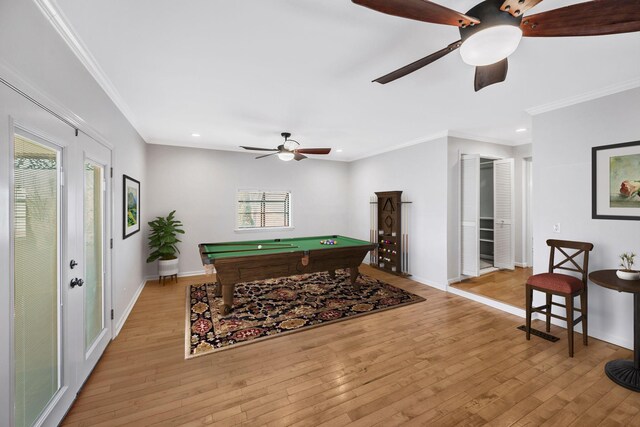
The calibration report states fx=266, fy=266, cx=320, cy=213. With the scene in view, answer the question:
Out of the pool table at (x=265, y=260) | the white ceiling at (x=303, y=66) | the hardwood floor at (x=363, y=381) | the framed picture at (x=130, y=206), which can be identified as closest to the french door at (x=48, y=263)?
the hardwood floor at (x=363, y=381)

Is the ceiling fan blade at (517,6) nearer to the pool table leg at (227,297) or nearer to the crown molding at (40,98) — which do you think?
the crown molding at (40,98)

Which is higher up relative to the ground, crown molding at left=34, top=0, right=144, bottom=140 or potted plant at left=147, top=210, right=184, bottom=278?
crown molding at left=34, top=0, right=144, bottom=140

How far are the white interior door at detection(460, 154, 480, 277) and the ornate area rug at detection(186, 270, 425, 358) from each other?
3.93 feet

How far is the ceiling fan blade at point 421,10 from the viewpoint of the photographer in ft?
3.84

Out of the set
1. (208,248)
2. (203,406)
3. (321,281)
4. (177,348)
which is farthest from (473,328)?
(208,248)

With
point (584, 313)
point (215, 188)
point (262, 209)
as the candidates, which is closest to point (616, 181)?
point (584, 313)

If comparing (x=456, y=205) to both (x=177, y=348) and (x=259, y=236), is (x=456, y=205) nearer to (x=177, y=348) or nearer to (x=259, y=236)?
(x=259, y=236)

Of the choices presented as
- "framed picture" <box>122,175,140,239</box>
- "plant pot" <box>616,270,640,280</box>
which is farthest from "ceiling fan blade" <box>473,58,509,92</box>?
"framed picture" <box>122,175,140,239</box>

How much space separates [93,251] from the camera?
244 centimetres

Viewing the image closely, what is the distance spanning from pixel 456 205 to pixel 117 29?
15.7ft

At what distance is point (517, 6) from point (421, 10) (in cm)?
44

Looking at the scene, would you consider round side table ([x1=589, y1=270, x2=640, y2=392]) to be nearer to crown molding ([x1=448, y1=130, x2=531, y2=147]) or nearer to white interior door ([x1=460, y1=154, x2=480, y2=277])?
white interior door ([x1=460, y1=154, x2=480, y2=277])

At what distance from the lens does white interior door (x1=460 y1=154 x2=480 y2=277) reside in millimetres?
4395

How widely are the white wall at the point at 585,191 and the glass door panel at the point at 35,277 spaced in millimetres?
4756
